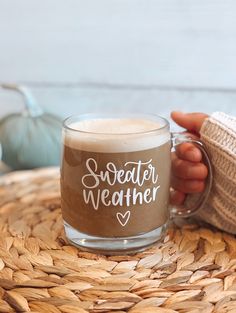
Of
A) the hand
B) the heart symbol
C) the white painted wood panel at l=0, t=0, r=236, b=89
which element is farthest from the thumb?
the white painted wood panel at l=0, t=0, r=236, b=89

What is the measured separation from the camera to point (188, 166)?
463mm

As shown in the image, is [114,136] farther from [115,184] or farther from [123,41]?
[123,41]

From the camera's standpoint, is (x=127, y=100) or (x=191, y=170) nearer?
(x=191, y=170)

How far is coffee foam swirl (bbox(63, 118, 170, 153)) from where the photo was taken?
0.40 m

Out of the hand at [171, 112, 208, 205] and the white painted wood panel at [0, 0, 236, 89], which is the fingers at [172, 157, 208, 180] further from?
the white painted wood panel at [0, 0, 236, 89]

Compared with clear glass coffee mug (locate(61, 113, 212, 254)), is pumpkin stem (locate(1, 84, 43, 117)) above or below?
below

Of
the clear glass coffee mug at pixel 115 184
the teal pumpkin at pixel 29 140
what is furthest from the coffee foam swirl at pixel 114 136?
the teal pumpkin at pixel 29 140

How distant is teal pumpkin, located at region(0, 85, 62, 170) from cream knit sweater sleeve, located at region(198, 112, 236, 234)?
30 centimetres

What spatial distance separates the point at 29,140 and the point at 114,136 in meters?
0.33

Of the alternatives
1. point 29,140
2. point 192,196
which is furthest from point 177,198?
point 29,140

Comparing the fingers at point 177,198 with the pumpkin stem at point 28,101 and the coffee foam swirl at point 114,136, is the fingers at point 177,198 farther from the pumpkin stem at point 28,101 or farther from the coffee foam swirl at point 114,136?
the pumpkin stem at point 28,101

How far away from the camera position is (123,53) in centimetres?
74

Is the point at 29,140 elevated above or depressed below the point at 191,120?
below

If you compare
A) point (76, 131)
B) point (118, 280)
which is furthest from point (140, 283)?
point (76, 131)
